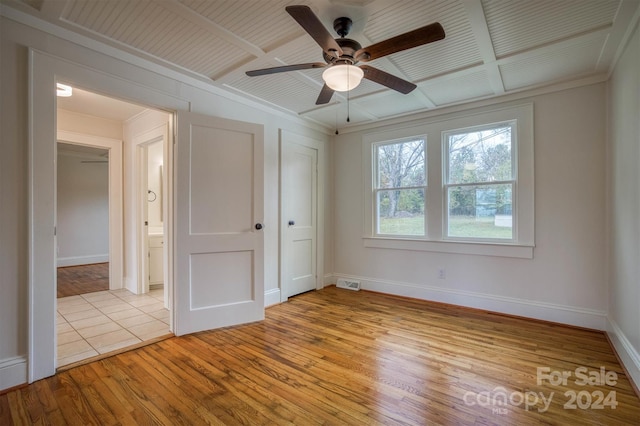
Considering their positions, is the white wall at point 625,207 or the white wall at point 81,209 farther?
the white wall at point 81,209

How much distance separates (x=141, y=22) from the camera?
2152mm

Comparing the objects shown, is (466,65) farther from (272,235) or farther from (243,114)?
(272,235)

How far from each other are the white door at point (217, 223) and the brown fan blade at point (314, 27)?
5.21 feet

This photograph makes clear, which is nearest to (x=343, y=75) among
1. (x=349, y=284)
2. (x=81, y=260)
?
(x=349, y=284)

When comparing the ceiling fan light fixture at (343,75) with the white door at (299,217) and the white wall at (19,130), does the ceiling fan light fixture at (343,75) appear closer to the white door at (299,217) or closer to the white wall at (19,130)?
the white wall at (19,130)

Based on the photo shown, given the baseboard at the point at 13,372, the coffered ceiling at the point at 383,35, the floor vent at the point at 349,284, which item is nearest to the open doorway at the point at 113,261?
the baseboard at the point at 13,372

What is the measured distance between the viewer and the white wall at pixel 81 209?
6578mm

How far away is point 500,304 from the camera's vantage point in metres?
3.49

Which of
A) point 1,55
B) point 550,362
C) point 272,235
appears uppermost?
point 1,55

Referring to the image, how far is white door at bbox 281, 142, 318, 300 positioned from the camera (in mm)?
4129

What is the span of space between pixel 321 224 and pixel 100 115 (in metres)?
3.48

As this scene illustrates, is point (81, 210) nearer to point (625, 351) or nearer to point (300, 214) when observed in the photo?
point (300, 214)

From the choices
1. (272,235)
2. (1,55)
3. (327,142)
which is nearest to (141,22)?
(1,55)

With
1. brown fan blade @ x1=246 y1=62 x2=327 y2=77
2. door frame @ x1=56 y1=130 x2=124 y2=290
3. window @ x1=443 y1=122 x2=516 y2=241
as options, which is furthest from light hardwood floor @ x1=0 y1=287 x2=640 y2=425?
door frame @ x1=56 y1=130 x2=124 y2=290
